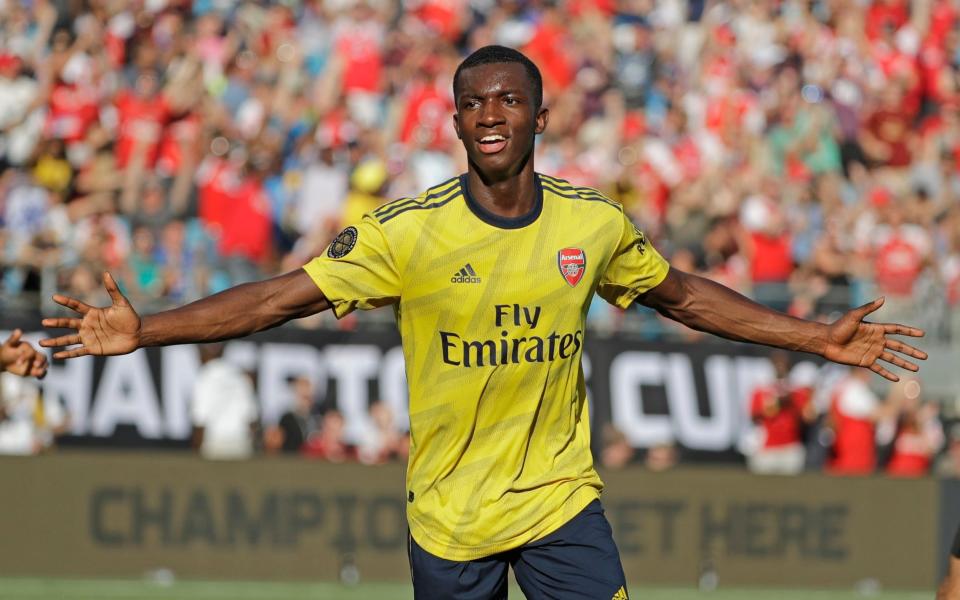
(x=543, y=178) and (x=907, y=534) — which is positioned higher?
(x=543, y=178)

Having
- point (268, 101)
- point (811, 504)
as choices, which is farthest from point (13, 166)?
point (811, 504)

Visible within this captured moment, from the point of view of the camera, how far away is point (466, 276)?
5863 millimetres

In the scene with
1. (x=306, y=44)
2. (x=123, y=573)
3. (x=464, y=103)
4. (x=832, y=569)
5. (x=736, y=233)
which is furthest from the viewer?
(x=306, y=44)

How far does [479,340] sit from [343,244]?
59 centimetres

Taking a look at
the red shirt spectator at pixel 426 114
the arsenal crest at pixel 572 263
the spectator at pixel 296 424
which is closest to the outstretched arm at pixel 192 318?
the arsenal crest at pixel 572 263

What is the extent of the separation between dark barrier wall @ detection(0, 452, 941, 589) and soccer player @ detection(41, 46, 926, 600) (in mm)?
8193

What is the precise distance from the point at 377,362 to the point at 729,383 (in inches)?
126

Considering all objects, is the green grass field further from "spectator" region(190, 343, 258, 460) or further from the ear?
the ear

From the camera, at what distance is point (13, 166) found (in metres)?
15.7

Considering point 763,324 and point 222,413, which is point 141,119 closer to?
point 222,413

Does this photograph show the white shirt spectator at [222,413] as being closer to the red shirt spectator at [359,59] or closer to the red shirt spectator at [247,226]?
the red shirt spectator at [247,226]

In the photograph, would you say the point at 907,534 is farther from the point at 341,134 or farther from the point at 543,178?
the point at 543,178

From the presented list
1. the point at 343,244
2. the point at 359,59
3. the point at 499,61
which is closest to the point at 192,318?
the point at 343,244

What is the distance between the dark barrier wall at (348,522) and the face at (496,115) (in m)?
8.60
